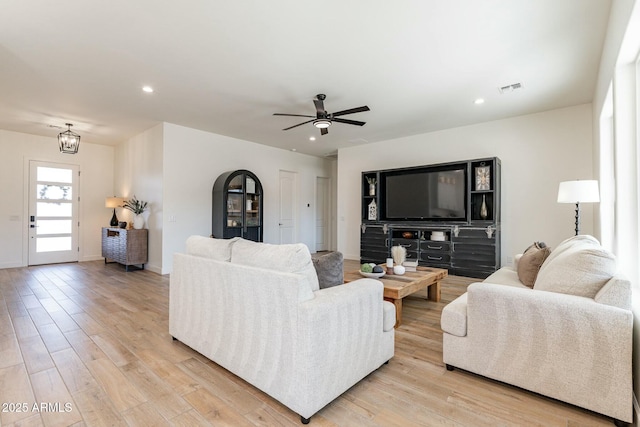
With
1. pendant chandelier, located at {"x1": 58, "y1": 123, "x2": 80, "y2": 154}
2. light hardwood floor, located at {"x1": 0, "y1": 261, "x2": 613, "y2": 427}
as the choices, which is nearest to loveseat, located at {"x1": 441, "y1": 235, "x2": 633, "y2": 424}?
light hardwood floor, located at {"x1": 0, "y1": 261, "x2": 613, "y2": 427}

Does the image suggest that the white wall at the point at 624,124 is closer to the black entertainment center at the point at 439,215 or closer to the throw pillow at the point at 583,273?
the throw pillow at the point at 583,273

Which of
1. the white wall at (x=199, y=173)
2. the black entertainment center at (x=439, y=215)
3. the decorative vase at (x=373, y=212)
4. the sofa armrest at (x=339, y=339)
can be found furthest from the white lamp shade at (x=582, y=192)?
the white wall at (x=199, y=173)

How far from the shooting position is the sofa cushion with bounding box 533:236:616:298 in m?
1.73

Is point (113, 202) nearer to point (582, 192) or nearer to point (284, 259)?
point (284, 259)

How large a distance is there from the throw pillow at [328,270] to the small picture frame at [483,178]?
3.95 metres

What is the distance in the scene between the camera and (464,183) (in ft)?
16.9

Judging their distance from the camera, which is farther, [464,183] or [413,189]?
[413,189]

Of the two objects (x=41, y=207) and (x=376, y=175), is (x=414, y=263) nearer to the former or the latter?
(x=376, y=175)

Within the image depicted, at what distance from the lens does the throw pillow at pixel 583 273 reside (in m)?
1.73

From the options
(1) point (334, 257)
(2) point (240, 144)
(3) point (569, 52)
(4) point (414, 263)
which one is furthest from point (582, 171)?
(2) point (240, 144)

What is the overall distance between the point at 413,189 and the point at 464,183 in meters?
0.91

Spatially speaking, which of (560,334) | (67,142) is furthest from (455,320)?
(67,142)

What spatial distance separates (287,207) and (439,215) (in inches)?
144

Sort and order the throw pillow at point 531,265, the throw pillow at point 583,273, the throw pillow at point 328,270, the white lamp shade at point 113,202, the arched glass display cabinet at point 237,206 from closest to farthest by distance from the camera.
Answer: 1. the throw pillow at point 583,273
2. the throw pillow at point 328,270
3. the throw pillow at point 531,265
4. the arched glass display cabinet at point 237,206
5. the white lamp shade at point 113,202
